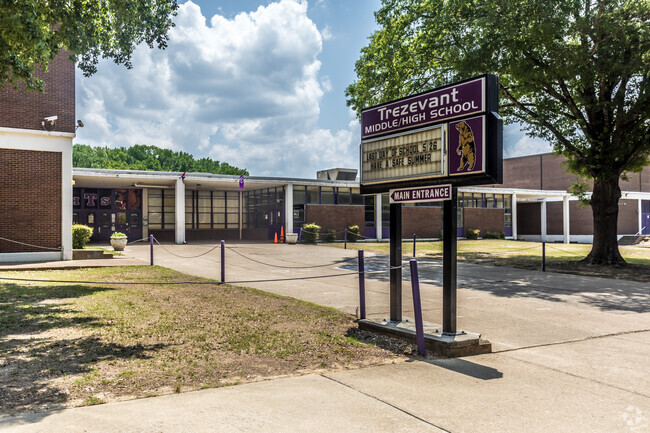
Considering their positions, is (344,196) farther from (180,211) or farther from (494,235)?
(494,235)

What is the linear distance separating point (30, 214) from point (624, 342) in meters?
19.0

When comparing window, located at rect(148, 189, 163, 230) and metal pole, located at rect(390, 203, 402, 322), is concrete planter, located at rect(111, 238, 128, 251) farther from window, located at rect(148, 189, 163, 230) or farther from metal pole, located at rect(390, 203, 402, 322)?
metal pole, located at rect(390, 203, 402, 322)

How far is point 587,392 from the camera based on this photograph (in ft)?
16.4

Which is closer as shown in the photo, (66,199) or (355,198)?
(66,199)

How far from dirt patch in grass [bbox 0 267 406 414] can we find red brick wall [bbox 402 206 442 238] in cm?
3018

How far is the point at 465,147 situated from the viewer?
6602 mm

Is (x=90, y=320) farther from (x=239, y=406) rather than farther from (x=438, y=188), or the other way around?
(x=438, y=188)

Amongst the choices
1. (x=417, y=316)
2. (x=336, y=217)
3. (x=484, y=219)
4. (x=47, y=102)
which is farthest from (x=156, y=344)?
(x=484, y=219)

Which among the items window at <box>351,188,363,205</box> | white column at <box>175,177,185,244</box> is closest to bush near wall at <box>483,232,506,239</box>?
window at <box>351,188,363,205</box>

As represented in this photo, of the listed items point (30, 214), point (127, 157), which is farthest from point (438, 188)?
point (127, 157)

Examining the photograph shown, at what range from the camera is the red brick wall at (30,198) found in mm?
17531

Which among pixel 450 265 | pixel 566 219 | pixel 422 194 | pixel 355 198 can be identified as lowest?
pixel 450 265

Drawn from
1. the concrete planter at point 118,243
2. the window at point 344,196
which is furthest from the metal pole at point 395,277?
the window at point 344,196

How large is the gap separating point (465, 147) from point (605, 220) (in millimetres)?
17130
